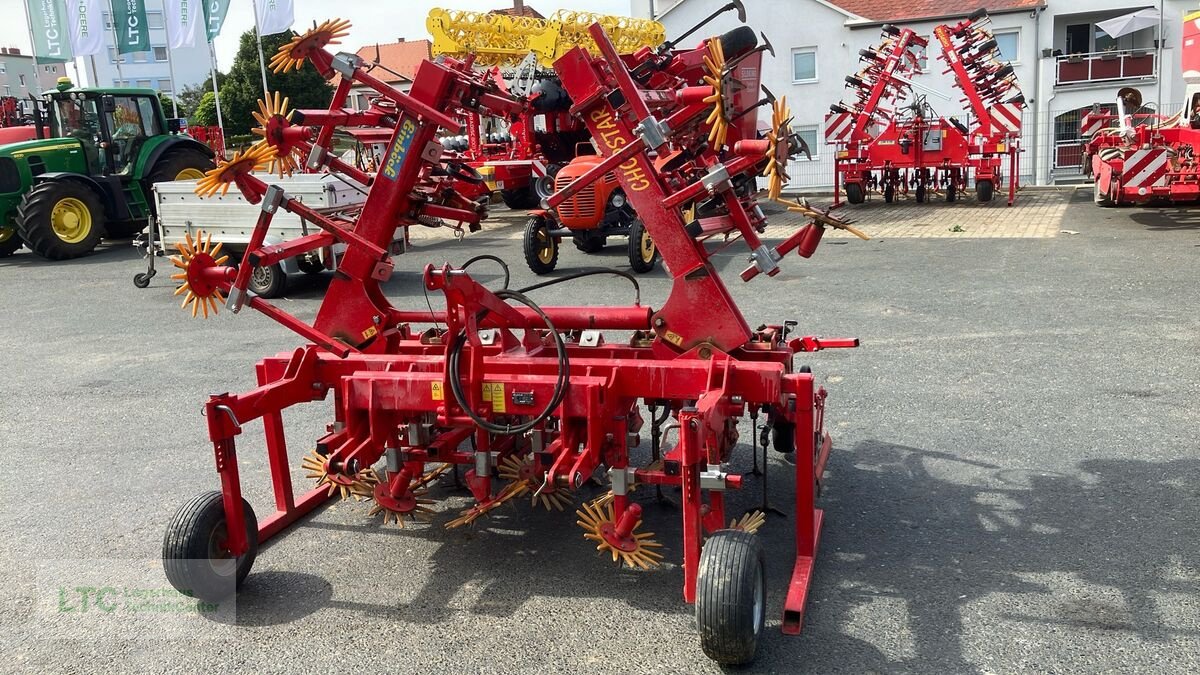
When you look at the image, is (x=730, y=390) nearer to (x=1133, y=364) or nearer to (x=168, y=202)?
(x=1133, y=364)

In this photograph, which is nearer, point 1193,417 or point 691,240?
point 691,240

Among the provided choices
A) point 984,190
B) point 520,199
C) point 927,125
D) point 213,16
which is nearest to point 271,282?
point 520,199

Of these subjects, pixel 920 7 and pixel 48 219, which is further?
pixel 920 7

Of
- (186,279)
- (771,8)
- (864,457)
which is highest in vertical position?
(771,8)

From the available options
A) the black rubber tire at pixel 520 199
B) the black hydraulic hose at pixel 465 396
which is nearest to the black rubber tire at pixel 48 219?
the black rubber tire at pixel 520 199

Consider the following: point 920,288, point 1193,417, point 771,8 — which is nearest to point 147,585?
point 1193,417

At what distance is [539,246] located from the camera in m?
12.6

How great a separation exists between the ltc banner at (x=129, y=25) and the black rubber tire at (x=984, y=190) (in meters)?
25.1

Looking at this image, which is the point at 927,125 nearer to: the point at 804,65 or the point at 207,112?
the point at 804,65

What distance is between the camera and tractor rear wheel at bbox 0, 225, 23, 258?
1673cm

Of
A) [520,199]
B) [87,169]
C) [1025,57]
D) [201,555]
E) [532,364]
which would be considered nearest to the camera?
[201,555]

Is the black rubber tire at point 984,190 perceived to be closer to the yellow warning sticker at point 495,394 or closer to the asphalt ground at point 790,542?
the asphalt ground at point 790,542

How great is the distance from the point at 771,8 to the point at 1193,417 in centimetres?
2642

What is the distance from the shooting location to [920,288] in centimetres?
1033
